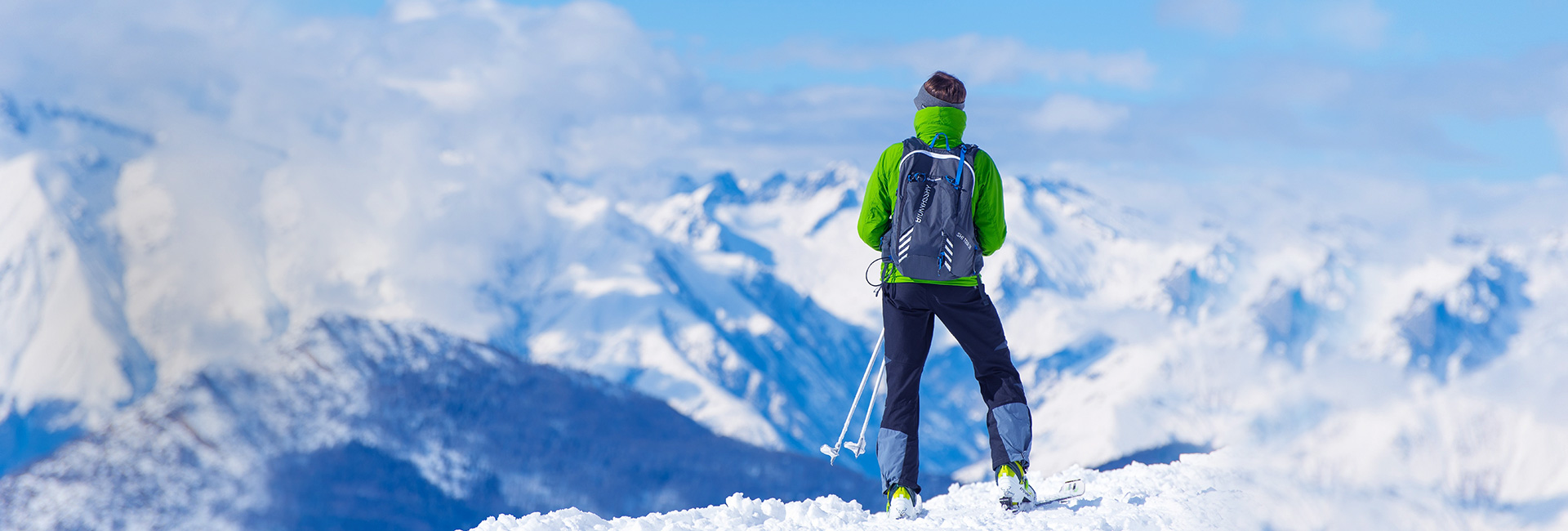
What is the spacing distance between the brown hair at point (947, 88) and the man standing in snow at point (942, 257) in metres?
0.01

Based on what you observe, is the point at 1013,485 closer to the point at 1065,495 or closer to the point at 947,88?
the point at 1065,495

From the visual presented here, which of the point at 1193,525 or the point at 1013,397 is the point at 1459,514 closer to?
the point at 1193,525

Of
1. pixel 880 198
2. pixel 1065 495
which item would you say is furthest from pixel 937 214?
pixel 1065 495

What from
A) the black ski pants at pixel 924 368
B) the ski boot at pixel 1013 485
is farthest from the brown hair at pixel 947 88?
the ski boot at pixel 1013 485

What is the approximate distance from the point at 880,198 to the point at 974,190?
34.7 inches

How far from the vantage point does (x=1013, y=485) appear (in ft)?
34.1

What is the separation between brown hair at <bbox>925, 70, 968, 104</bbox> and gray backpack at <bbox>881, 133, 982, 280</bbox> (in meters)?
0.36

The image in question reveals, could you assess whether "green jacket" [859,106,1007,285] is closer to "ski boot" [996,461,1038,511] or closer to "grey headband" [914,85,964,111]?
"grey headband" [914,85,964,111]

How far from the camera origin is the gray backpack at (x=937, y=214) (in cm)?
1000

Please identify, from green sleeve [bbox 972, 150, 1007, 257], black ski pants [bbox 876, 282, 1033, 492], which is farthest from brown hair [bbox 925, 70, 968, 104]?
black ski pants [bbox 876, 282, 1033, 492]

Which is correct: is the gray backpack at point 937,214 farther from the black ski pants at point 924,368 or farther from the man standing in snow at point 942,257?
the black ski pants at point 924,368

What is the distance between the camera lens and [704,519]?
431 inches

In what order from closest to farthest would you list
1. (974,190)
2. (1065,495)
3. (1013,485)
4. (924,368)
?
(974,190), (1013,485), (924,368), (1065,495)

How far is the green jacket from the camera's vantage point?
10.1 metres
